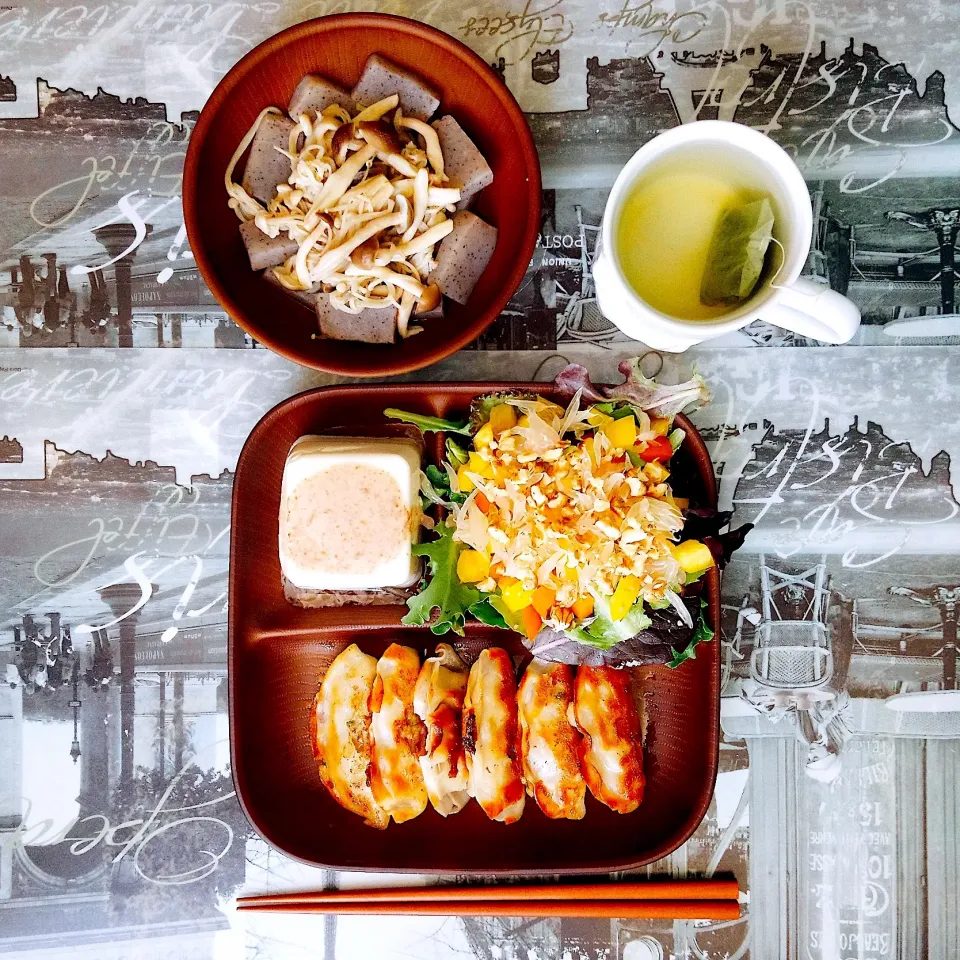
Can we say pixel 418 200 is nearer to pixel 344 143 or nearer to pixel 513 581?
pixel 344 143

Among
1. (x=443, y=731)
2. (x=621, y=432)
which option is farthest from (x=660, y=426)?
(x=443, y=731)

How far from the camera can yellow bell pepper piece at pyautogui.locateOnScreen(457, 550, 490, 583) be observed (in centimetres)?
148

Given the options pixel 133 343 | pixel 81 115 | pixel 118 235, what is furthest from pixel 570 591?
pixel 81 115

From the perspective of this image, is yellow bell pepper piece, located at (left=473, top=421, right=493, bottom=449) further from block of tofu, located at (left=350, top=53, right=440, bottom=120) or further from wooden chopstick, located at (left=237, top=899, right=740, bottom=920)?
wooden chopstick, located at (left=237, top=899, right=740, bottom=920)

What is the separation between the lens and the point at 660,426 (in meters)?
1.50

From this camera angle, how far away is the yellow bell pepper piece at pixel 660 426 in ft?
4.89

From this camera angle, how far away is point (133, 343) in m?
1.78

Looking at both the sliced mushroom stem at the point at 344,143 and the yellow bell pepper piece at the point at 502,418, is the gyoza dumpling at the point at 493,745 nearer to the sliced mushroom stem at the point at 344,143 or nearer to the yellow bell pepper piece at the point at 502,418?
the yellow bell pepper piece at the point at 502,418

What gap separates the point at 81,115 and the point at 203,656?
1276 mm

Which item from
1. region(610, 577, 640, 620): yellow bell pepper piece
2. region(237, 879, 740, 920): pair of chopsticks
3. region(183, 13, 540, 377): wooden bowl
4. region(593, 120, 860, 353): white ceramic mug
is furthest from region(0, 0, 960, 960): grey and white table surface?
region(610, 577, 640, 620): yellow bell pepper piece

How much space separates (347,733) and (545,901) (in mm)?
581

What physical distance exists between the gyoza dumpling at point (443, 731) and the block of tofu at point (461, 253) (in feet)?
2.61

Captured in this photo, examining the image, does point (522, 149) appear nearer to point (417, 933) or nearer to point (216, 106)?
point (216, 106)

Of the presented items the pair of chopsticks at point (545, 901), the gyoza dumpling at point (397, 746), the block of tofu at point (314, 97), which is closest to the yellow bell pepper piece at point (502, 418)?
the gyoza dumpling at point (397, 746)
